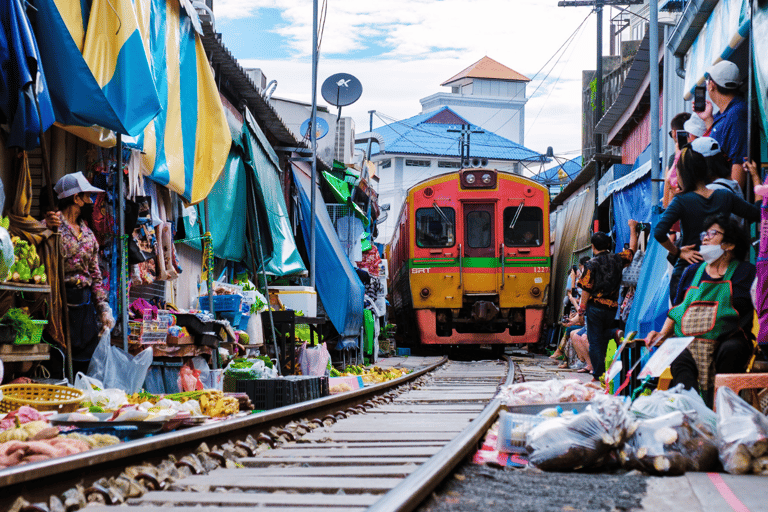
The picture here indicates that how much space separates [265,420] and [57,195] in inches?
97.6

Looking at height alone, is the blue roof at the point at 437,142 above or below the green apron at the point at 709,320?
above

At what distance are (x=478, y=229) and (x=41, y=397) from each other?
436 inches

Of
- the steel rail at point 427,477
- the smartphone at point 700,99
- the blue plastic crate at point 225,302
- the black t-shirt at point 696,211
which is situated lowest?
the steel rail at point 427,477

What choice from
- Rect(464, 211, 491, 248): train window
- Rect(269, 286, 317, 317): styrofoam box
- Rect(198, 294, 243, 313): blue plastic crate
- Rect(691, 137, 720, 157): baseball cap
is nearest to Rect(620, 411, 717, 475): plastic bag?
Rect(691, 137, 720, 157): baseball cap

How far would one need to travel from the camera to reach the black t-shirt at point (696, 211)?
5.47m

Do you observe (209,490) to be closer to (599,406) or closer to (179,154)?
(599,406)

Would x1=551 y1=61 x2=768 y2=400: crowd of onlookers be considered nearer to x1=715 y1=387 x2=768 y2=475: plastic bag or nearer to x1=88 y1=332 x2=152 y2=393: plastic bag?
x1=715 y1=387 x2=768 y2=475: plastic bag

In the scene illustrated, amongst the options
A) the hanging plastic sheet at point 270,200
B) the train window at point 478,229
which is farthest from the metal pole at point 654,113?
the train window at point 478,229

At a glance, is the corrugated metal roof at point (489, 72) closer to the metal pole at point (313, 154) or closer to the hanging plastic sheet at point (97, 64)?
the metal pole at point (313, 154)

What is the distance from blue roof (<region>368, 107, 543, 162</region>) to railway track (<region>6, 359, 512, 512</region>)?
40317 millimetres

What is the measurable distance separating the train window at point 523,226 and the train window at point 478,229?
1.05ft

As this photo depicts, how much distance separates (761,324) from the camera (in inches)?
196

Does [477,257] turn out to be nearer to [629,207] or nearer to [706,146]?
[629,207]

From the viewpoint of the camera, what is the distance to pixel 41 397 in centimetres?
523
